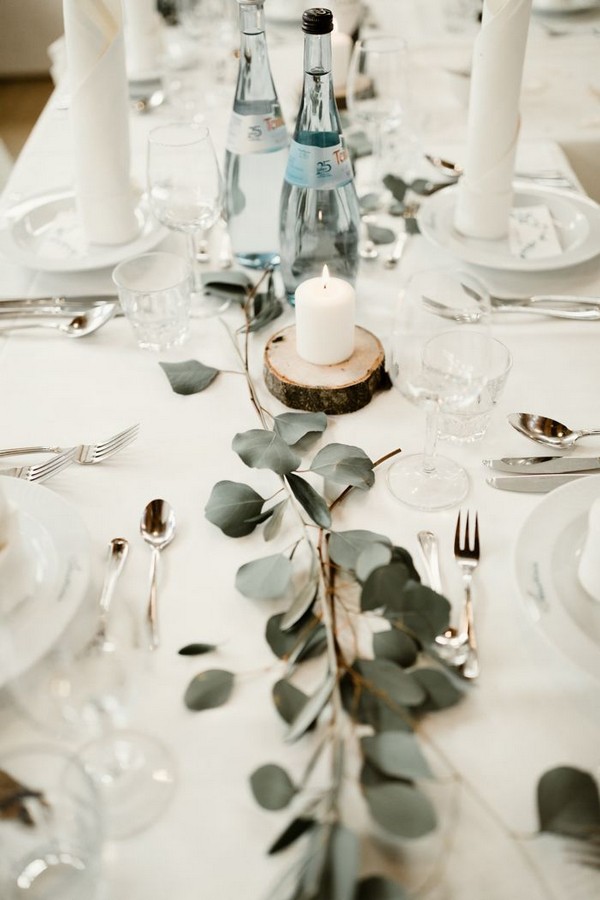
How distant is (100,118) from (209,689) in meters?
0.88

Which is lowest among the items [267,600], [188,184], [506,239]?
[267,600]

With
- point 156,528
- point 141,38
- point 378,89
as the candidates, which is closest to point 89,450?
point 156,528

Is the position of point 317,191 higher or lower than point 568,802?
higher

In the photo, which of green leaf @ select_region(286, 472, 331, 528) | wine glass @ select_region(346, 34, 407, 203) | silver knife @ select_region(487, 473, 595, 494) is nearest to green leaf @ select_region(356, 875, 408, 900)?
green leaf @ select_region(286, 472, 331, 528)

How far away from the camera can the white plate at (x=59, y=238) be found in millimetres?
1224

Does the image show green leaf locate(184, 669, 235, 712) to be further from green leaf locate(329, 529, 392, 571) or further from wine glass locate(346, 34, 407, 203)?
wine glass locate(346, 34, 407, 203)

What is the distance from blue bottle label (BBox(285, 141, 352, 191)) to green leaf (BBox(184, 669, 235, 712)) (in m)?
0.68

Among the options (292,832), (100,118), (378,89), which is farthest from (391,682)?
(378,89)

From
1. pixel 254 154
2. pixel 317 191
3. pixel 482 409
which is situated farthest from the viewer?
pixel 254 154

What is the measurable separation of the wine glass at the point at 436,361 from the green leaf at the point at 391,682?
238 millimetres

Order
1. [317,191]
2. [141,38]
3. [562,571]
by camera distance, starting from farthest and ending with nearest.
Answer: [141,38] → [317,191] → [562,571]

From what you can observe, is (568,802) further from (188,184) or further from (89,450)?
(188,184)

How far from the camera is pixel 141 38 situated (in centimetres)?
186

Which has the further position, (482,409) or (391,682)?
(482,409)
